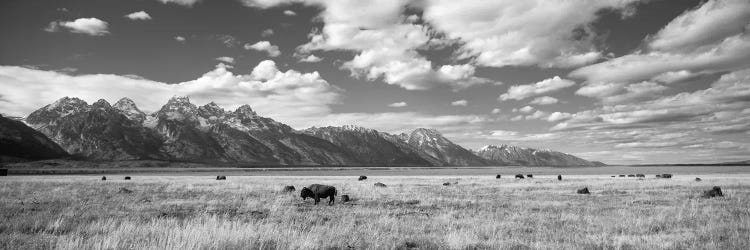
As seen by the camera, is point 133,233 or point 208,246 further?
point 133,233

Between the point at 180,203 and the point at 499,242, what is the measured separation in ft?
63.5

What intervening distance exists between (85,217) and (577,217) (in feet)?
63.1

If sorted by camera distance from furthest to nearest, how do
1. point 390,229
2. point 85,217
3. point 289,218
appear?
1. point 289,218
2. point 85,217
3. point 390,229

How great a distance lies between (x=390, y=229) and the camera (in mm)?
14891

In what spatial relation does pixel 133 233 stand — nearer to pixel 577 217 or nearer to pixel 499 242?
pixel 499 242

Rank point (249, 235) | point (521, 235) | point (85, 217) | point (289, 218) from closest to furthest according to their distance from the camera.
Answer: point (249, 235), point (521, 235), point (85, 217), point (289, 218)

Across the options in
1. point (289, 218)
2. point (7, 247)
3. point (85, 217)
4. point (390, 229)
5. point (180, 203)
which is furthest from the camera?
point (180, 203)

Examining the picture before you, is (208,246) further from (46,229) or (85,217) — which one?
(85,217)

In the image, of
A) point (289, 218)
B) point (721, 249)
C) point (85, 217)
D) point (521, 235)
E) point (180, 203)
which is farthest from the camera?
point (180, 203)

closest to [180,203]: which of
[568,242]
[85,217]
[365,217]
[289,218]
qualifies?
[85,217]

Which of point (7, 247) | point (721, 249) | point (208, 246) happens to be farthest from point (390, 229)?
point (7, 247)

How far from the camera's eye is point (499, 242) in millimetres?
11898

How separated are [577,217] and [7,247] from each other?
18.2 m

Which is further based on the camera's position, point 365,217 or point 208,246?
point 365,217
